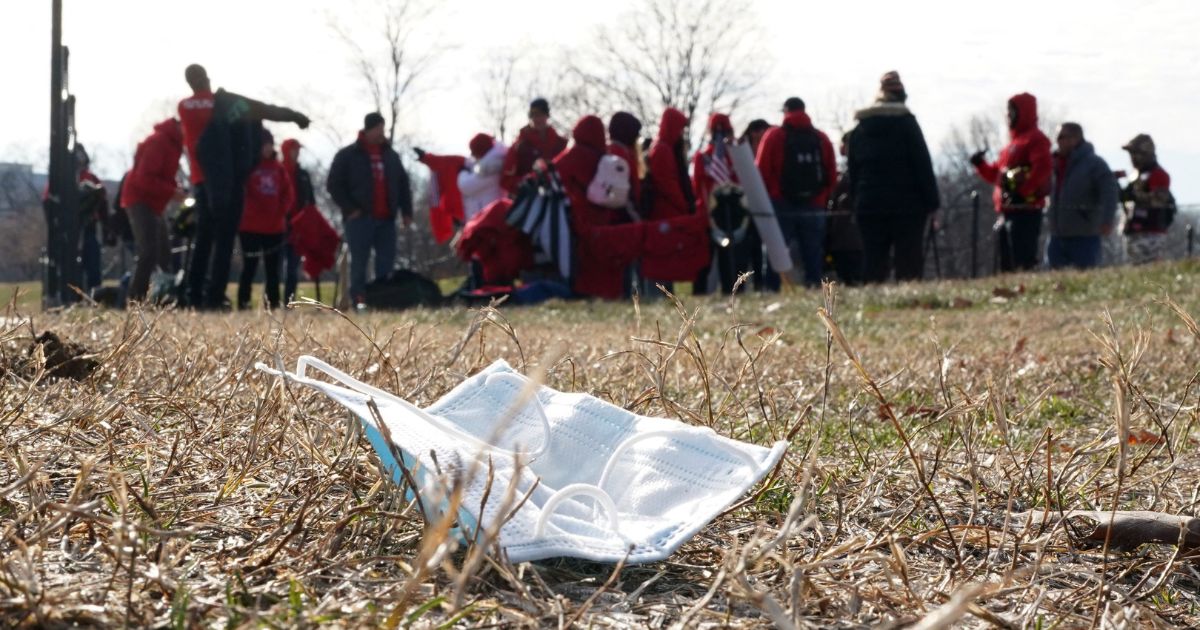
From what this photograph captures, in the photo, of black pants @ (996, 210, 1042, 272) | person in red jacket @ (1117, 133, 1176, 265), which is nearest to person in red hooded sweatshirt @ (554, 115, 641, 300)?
black pants @ (996, 210, 1042, 272)

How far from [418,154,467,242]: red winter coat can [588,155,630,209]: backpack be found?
8.62 feet

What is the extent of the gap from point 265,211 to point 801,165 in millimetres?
5152

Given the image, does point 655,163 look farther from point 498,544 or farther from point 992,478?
point 498,544

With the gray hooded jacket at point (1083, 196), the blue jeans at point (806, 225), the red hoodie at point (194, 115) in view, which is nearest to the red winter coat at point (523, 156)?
the blue jeans at point (806, 225)

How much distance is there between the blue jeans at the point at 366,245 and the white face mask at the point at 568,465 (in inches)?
418

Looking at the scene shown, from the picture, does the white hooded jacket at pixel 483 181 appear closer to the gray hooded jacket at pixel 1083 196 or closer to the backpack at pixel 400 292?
the backpack at pixel 400 292

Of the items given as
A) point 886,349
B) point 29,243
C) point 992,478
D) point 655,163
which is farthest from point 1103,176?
point 29,243

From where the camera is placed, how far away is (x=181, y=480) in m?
2.18

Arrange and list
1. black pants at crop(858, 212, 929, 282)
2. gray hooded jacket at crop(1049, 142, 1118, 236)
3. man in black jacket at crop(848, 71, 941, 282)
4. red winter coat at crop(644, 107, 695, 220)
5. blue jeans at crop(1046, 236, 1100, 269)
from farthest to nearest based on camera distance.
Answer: blue jeans at crop(1046, 236, 1100, 269) < gray hooded jacket at crop(1049, 142, 1118, 236) < red winter coat at crop(644, 107, 695, 220) < black pants at crop(858, 212, 929, 282) < man in black jacket at crop(848, 71, 941, 282)

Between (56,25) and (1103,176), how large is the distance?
9863mm

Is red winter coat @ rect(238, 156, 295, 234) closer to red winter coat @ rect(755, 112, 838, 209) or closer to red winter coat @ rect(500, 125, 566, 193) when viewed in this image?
red winter coat @ rect(500, 125, 566, 193)

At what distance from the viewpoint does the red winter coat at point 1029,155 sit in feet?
40.8

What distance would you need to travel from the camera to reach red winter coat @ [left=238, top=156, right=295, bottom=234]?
12.3 m

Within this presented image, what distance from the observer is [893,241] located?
473 inches
